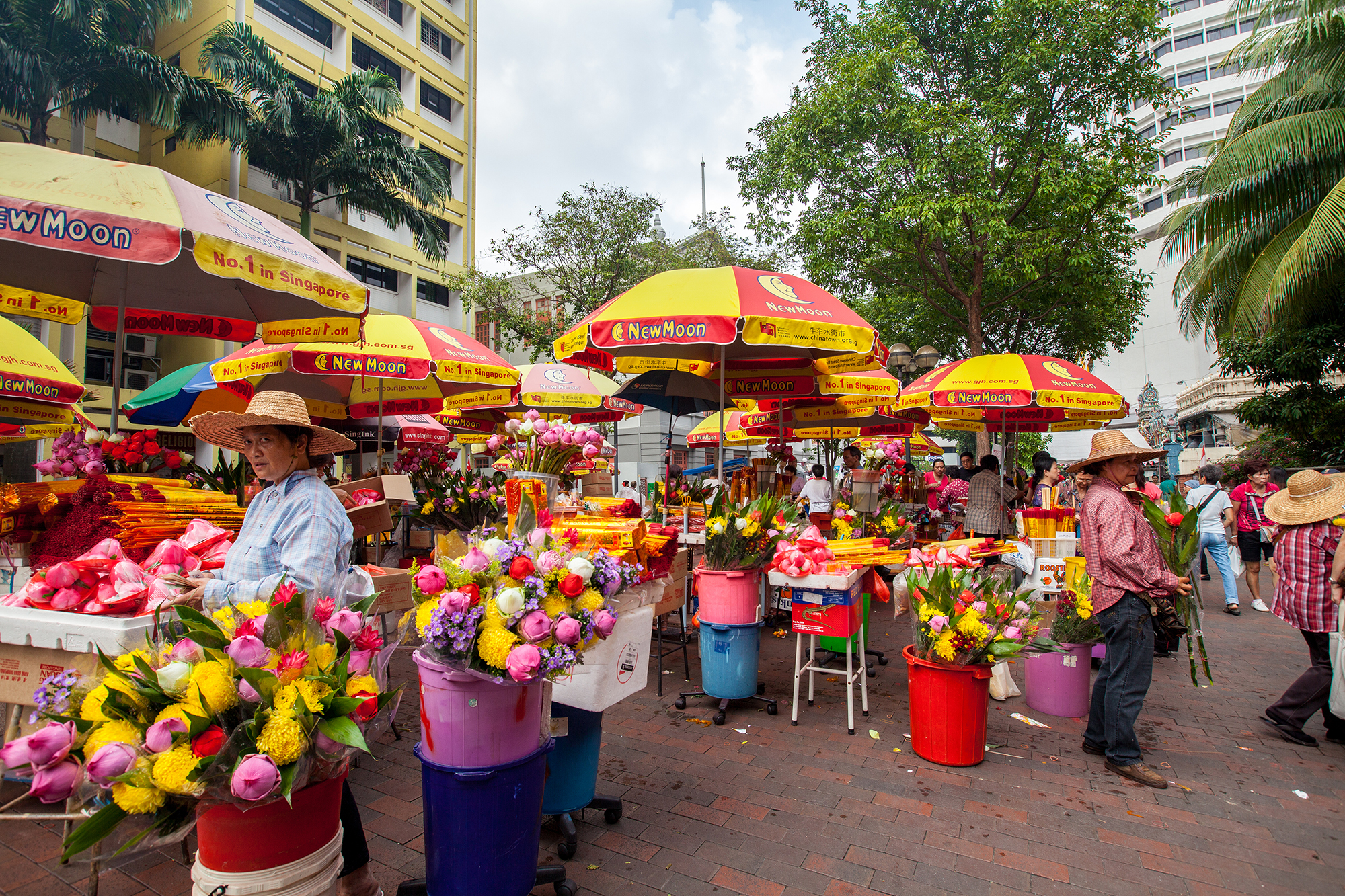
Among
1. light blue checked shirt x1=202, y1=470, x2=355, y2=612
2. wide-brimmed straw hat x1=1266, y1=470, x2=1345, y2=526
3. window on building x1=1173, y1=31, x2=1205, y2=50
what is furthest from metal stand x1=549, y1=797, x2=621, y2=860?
window on building x1=1173, y1=31, x2=1205, y2=50

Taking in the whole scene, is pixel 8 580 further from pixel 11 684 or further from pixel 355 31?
pixel 355 31

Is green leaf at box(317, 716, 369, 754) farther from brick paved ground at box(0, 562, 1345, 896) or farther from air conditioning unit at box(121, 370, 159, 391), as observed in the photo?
air conditioning unit at box(121, 370, 159, 391)

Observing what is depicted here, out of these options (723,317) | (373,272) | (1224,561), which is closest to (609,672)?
(723,317)

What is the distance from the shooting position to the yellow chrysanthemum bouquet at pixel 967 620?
3.95 meters

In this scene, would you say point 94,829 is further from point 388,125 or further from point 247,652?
point 388,125

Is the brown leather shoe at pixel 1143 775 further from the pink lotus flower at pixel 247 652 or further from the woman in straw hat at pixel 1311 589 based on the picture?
the pink lotus flower at pixel 247 652

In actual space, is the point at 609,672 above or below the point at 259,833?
Result: above

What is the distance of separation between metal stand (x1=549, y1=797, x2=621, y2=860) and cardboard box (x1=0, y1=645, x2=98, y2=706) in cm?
210

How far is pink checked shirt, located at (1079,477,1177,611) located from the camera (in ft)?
13.2

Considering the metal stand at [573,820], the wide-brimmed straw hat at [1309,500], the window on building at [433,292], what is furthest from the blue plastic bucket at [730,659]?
the window on building at [433,292]

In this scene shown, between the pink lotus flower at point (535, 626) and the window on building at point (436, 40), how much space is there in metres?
31.1

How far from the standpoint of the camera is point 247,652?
71.2 inches

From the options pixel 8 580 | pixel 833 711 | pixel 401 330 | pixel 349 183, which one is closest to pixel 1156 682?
pixel 833 711

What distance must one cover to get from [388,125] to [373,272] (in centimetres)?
527
